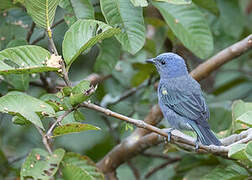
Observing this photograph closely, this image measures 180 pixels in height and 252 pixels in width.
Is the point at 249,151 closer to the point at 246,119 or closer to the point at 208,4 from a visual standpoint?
the point at 246,119

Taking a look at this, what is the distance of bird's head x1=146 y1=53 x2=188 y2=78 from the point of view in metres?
4.02

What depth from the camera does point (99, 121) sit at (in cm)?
474

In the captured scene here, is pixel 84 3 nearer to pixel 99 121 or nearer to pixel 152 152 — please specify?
pixel 99 121

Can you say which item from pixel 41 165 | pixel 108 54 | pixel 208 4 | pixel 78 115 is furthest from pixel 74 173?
pixel 208 4

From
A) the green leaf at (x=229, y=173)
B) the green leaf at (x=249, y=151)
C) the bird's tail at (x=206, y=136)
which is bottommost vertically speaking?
the green leaf at (x=229, y=173)

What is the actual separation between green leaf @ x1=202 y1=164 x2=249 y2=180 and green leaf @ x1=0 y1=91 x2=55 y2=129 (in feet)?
4.62

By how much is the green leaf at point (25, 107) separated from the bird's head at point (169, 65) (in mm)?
1607

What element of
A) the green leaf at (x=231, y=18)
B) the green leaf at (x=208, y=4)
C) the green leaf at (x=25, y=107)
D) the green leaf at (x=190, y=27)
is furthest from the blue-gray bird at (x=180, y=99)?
the green leaf at (x=25, y=107)

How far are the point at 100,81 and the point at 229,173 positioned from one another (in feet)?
5.53

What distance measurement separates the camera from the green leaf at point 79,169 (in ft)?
9.90

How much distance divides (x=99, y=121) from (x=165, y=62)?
1059 millimetres

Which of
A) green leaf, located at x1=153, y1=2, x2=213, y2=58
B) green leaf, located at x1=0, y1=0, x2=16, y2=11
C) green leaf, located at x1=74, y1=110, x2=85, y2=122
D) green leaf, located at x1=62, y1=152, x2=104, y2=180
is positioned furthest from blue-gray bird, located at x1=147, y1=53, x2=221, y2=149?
green leaf, located at x1=0, y1=0, x2=16, y2=11

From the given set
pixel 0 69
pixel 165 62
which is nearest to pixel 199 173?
pixel 165 62

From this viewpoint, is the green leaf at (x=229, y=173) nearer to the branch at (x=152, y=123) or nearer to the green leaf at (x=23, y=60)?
the branch at (x=152, y=123)
